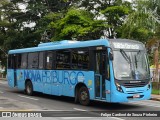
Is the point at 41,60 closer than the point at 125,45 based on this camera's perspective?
No

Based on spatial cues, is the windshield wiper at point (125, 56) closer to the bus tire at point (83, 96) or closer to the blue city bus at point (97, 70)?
the blue city bus at point (97, 70)

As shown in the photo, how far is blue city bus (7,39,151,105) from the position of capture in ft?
46.8

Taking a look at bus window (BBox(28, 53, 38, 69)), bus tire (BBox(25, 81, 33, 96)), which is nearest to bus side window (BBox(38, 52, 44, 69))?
bus window (BBox(28, 53, 38, 69))

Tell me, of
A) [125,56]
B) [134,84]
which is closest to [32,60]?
[125,56]

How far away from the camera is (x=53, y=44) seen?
64.0 feet

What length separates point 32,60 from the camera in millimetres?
20953

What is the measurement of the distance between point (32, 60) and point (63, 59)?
392 centimetres

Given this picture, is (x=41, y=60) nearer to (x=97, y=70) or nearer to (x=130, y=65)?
(x=97, y=70)

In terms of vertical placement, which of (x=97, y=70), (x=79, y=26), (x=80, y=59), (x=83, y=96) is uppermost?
(x=79, y=26)

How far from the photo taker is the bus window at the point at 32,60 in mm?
20439

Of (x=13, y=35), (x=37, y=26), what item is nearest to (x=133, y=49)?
(x=37, y=26)

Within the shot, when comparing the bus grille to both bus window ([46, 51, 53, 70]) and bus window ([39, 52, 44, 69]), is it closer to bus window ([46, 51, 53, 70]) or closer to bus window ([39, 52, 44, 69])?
bus window ([46, 51, 53, 70])

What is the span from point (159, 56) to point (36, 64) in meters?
10.5

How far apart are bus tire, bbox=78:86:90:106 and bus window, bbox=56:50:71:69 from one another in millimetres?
1581
